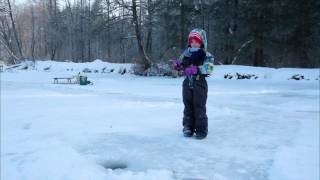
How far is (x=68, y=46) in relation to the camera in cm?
6756

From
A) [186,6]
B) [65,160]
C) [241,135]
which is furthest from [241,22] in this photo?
[65,160]

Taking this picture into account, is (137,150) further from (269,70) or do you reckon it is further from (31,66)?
(31,66)

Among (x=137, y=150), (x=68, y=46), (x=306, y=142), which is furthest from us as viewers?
(x=68, y=46)

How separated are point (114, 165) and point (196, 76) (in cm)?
207

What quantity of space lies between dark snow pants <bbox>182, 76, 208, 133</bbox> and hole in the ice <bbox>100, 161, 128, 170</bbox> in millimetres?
1798

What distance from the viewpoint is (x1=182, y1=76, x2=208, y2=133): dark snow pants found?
647 cm

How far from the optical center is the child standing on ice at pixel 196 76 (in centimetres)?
640

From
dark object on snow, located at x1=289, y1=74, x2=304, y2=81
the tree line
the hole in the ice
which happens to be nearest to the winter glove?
the hole in the ice

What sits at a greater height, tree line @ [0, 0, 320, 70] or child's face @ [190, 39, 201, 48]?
tree line @ [0, 0, 320, 70]

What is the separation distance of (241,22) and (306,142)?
78.0 ft

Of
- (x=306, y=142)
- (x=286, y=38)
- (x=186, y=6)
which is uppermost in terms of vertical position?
(x=186, y=6)

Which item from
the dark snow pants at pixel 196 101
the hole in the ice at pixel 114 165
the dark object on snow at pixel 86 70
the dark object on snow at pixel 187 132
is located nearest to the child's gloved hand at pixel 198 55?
the dark snow pants at pixel 196 101

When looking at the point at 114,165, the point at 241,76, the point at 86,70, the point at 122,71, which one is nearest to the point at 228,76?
the point at 241,76

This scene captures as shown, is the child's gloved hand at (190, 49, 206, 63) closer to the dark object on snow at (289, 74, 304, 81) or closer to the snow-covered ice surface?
the snow-covered ice surface
